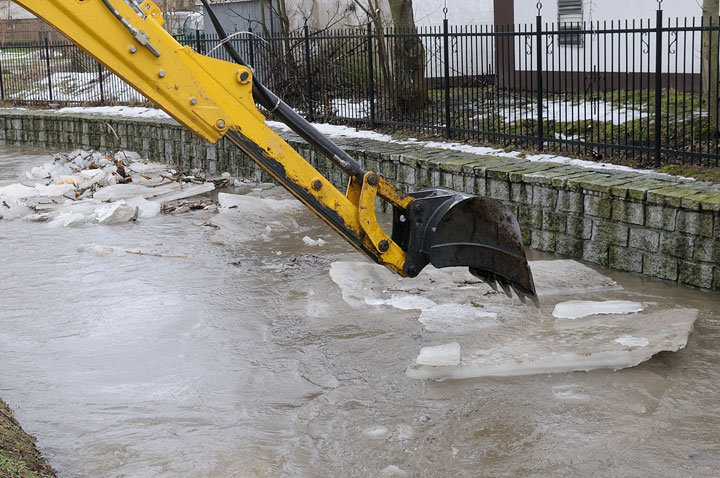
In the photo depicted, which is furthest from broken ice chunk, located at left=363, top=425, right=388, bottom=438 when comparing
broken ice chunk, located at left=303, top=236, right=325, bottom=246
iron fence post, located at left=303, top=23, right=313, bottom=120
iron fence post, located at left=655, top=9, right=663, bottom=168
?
iron fence post, located at left=303, top=23, right=313, bottom=120

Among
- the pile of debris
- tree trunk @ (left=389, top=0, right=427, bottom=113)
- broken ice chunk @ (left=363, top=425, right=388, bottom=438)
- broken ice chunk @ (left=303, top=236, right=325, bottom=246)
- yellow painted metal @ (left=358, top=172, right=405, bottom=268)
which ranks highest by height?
tree trunk @ (left=389, top=0, right=427, bottom=113)

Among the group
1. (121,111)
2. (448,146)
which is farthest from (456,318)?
(121,111)

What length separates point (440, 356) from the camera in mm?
5805

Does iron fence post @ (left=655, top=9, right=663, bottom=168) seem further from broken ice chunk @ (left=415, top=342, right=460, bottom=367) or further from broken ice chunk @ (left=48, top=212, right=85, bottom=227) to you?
broken ice chunk @ (left=48, top=212, right=85, bottom=227)

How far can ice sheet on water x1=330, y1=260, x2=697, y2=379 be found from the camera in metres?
5.77

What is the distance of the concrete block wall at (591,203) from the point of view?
23.8 ft

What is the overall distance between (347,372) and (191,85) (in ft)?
6.81

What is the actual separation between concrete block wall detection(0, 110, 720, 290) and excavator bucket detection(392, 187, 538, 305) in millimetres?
2034

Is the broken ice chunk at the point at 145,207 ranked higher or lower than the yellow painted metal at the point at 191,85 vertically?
lower

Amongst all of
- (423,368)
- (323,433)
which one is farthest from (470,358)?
(323,433)

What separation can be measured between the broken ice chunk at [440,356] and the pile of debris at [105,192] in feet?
19.6

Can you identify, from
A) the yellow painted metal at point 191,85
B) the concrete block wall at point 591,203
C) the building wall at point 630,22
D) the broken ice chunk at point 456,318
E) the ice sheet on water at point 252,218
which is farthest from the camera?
the building wall at point 630,22

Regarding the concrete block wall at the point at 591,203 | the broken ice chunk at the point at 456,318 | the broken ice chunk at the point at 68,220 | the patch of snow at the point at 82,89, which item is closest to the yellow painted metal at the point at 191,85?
the broken ice chunk at the point at 456,318

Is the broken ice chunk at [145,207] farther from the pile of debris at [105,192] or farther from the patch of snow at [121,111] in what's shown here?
the patch of snow at [121,111]
